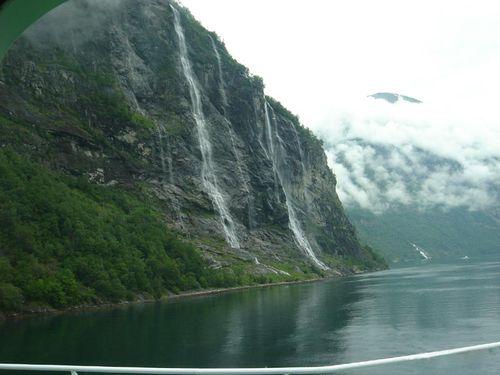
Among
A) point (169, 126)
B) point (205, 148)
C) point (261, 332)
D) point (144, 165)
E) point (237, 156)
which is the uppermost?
point (169, 126)

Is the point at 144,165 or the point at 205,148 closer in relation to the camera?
the point at 144,165

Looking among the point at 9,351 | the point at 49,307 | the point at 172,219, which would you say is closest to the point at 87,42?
the point at 172,219

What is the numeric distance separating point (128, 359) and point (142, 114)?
216 feet

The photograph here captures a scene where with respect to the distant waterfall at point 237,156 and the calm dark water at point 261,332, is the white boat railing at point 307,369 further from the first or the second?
the distant waterfall at point 237,156

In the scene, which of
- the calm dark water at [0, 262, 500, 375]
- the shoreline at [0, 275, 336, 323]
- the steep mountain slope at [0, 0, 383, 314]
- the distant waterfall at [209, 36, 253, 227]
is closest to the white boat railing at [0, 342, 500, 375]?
the calm dark water at [0, 262, 500, 375]

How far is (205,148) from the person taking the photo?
87.8 metres

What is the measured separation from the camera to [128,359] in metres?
23.1

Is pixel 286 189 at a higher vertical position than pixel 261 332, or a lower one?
higher

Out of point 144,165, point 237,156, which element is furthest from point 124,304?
point 237,156

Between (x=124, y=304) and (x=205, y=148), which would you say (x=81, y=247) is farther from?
(x=205, y=148)

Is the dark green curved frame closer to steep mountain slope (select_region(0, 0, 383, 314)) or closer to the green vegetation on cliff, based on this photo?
the green vegetation on cliff

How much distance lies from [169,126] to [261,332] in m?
59.7

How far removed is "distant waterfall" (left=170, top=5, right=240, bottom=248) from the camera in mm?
82125

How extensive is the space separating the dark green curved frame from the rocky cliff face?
67.3m
